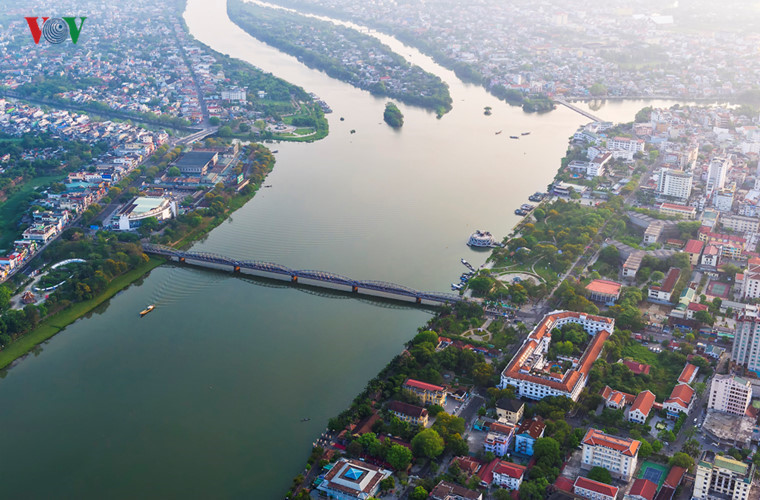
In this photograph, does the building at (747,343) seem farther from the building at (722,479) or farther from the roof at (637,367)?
the building at (722,479)

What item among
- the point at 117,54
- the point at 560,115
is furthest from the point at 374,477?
the point at 117,54

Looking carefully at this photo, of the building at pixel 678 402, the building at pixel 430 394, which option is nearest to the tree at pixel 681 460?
the building at pixel 678 402

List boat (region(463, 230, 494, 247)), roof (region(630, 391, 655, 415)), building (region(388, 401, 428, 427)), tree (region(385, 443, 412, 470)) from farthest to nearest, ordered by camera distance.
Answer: boat (region(463, 230, 494, 247)) < roof (region(630, 391, 655, 415)) < building (region(388, 401, 428, 427)) < tree (region(385, 443, 412, 470))

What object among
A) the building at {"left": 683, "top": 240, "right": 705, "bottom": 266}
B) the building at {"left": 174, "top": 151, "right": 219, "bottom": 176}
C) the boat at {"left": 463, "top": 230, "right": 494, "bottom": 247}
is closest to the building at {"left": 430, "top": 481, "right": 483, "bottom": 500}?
the boat at {"left": 463, "top": 230, "right": 494, "bottom": 247}

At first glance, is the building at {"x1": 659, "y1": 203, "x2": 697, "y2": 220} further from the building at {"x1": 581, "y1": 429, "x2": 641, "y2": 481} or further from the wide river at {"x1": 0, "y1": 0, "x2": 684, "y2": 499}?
the building at {"x1": 581, "y1": 429, "x2": 641, "y2": 481}

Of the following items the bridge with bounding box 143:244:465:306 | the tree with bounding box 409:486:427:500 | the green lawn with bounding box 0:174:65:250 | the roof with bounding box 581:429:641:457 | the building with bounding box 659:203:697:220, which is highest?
the roof with bounding box 581:429:641:457

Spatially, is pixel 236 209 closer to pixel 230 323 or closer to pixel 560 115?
pixel 230 323
